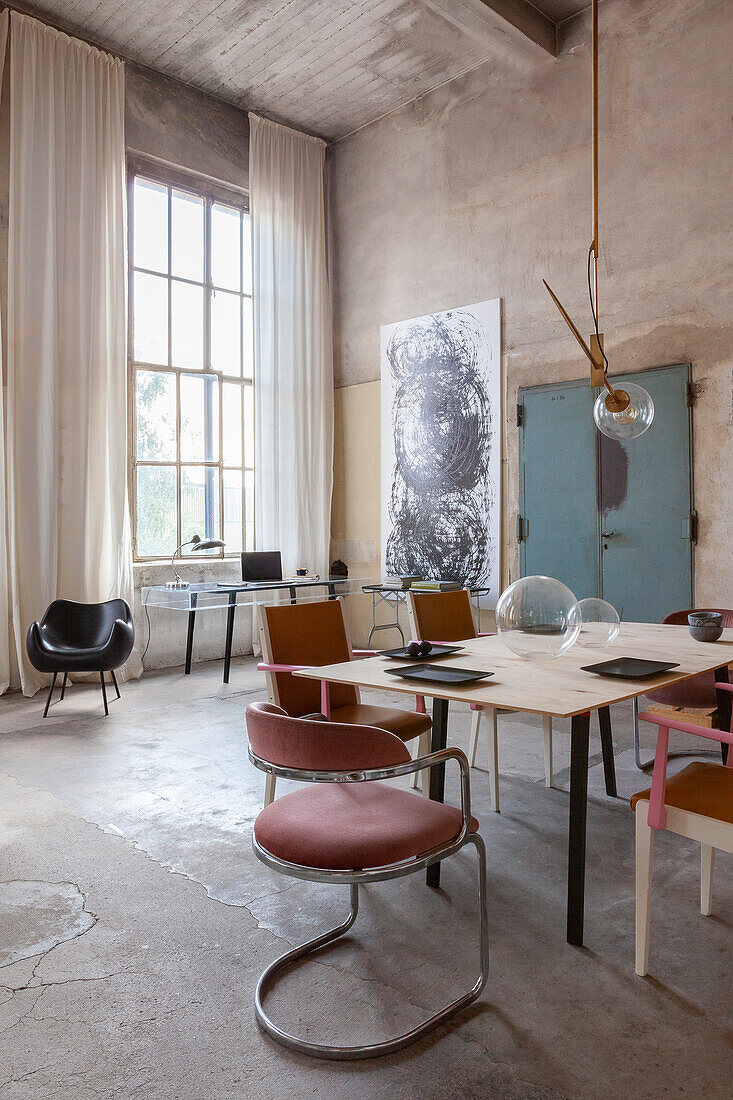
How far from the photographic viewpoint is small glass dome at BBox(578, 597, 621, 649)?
10.2 ft

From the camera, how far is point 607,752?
3.47m

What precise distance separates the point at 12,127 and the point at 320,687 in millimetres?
5123

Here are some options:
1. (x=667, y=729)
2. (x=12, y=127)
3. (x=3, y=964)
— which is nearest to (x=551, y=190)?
(x=12, y=127)

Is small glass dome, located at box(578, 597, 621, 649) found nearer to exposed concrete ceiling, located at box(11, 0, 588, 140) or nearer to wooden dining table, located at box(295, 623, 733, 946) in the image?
wooden dining table, located at box(295, 623, 733, 946)

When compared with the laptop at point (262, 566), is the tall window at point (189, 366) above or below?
above

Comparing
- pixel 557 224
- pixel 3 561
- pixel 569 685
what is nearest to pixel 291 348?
pixel 557 224

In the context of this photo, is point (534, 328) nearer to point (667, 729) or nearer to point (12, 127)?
point (12, 127)

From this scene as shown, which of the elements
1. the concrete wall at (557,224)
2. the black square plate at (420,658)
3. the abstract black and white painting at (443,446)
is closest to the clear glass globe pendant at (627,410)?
the black square plate at (420,658)

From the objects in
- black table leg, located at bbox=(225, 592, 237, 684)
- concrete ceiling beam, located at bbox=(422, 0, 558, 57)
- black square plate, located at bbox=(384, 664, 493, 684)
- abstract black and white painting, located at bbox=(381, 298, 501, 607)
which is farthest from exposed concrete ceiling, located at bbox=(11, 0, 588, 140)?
black square plate, located at bbox=(384, 664, 493, 684)

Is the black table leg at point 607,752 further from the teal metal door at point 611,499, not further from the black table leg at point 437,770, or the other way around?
the teal metal door at point 611,499

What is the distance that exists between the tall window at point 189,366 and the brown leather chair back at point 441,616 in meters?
3.83

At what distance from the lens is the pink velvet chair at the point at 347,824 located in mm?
1705

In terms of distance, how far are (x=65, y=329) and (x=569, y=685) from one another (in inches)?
205

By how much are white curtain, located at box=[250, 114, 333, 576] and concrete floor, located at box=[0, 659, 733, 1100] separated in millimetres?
4269
